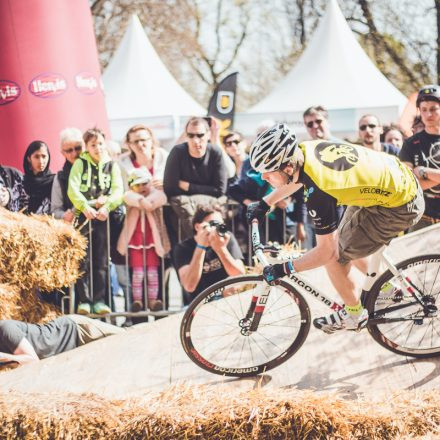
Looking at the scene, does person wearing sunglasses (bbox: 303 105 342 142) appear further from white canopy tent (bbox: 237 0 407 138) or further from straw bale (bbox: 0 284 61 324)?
white canopy tent (bbox: 237 0 407 138)

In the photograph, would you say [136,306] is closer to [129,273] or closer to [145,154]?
[129,273]

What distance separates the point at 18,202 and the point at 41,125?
199 cm

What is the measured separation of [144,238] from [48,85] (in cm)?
296

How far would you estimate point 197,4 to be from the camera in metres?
32.7

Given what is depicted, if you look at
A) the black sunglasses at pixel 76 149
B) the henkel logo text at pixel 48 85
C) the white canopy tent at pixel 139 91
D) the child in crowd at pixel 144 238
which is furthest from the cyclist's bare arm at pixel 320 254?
the white canopy tent at pixel 139 91

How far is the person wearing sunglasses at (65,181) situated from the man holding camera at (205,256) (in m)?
1.46

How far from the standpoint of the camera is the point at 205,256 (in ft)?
21.0

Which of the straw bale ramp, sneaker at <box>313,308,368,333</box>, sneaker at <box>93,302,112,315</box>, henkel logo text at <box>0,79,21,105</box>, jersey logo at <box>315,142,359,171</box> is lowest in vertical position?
sneaker at <box>93,302,112,315</box>

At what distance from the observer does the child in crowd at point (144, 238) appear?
7188mm

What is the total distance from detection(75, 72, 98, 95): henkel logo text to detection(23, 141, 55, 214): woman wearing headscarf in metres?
1.99

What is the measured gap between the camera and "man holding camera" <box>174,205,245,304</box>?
6.14 m

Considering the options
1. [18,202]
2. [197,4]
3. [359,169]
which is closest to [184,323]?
[359,169]

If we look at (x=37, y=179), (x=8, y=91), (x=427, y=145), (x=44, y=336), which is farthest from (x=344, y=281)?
(x=8, y=91)

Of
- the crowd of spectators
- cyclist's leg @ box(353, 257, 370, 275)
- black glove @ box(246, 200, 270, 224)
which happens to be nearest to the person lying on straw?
the crowd of spectators
